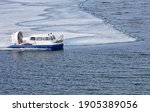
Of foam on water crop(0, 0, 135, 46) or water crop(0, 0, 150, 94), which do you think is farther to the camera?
foam on water crop(0, 0, 135, 46)

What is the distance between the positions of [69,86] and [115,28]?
31.9 metres

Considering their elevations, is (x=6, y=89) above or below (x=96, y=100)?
below

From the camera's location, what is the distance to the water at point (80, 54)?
38.2 m

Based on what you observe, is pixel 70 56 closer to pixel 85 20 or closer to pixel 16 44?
pixel 16 44

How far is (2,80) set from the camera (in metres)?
41.4

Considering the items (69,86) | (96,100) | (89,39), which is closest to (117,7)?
(89,39)

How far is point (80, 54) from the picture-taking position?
5200cm

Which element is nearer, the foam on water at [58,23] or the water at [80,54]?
the water at [80,54]

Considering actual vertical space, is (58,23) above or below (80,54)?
above

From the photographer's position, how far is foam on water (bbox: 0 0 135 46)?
6062cm

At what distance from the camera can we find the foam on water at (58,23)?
60625 mm

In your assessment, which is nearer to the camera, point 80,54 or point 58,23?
point 80,54

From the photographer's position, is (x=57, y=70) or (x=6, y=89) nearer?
(x=6, y=89)

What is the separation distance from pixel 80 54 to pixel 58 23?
19694 mm
